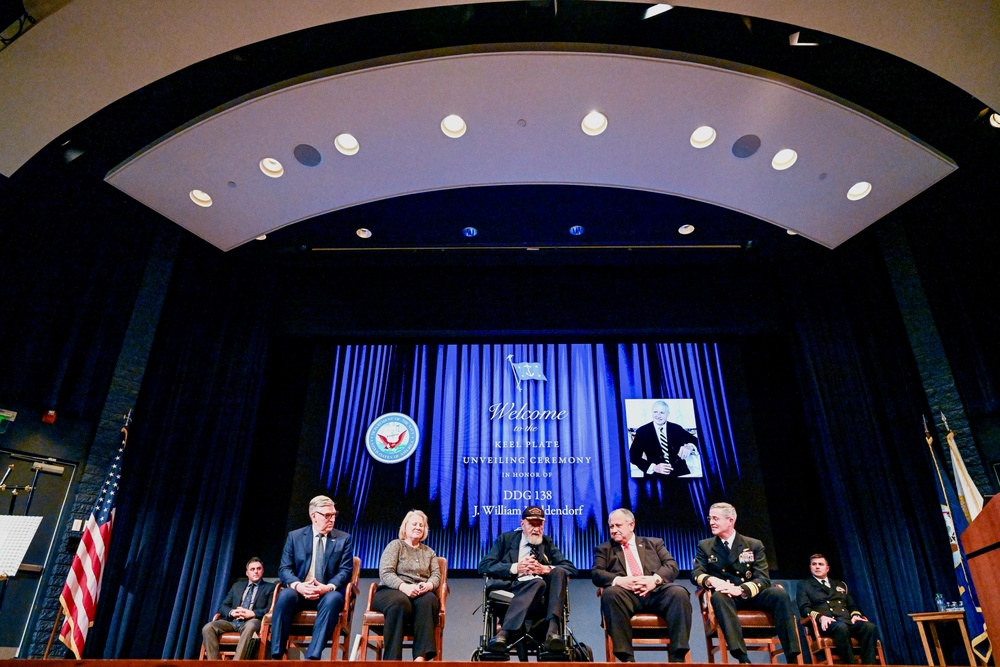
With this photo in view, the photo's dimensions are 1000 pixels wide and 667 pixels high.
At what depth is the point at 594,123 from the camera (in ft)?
15.1

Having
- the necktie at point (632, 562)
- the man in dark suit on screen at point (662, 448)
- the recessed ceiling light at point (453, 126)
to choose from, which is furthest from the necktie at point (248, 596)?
the recessed ceiling light at point (453, 126)

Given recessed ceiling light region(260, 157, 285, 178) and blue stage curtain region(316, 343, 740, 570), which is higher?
recessed ceiling light region(260, 157, 285, 178)

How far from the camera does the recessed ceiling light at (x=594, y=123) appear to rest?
4547 millimetres

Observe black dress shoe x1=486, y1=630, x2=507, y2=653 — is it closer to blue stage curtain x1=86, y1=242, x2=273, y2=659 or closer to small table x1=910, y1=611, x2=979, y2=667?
blue stage curtain x1=86, y1=242, x2=273, y2=659

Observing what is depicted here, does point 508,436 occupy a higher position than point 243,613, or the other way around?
point 508,436

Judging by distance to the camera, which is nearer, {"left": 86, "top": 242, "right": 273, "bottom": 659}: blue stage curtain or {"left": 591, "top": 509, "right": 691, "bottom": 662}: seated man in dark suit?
{"left": 591, "top": 509, "right": 691, "bottom": 662}: seated man in dark suit

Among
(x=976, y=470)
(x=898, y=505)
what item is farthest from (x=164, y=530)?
(x=976, y=470)

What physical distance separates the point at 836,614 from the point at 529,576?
2.26 metres

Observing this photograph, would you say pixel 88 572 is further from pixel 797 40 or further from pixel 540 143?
pixel 797 40

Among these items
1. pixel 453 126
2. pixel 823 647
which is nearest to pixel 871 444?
pixel 823 647

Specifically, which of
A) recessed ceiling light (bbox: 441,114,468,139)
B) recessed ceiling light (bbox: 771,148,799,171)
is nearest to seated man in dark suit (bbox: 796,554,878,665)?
recessed ceiling light (bbox: 771,148,799,171)

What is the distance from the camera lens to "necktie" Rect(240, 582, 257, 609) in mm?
4633

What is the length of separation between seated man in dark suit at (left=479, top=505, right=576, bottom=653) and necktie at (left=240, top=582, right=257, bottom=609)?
1.87 metres

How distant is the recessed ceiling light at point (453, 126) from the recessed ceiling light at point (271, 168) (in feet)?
4.47
